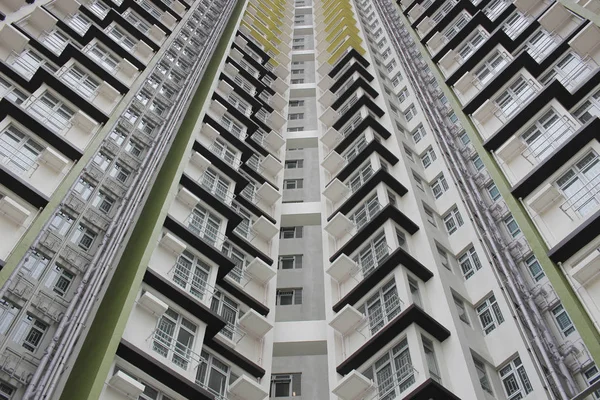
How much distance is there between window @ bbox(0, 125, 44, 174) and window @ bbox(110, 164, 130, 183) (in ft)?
12.7

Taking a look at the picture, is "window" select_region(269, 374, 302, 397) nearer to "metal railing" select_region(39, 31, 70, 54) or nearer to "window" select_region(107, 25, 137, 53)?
"metal railing" select_region(39, 31, 70, 54)

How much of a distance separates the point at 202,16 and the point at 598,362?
38166 millimetres

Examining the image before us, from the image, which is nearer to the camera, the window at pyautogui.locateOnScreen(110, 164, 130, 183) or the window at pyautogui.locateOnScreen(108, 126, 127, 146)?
the window at pyautogui.locateOnScreen(110, 164, 130, 183)

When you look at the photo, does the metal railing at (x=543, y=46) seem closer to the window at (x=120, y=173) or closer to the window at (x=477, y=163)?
the window at (x=477, y=163)

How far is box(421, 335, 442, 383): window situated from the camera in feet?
64.5

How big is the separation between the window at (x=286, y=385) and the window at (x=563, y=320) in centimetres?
1142

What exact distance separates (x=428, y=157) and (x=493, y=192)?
18.7 ft

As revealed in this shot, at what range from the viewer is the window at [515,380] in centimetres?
1920

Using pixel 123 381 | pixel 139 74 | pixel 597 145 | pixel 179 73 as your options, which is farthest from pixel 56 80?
pixel 597 145

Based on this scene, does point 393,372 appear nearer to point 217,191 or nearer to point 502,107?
point 217,191

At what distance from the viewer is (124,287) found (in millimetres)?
20422

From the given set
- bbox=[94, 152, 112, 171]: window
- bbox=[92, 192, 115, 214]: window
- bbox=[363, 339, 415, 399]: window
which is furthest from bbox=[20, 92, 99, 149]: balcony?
bbox=[363, 339, 415, 399]: window

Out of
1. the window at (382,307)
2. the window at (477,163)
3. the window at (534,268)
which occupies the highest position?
the window at (477,163)

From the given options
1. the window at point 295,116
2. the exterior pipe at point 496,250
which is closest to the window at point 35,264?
the exterior pipe at point 496,250
